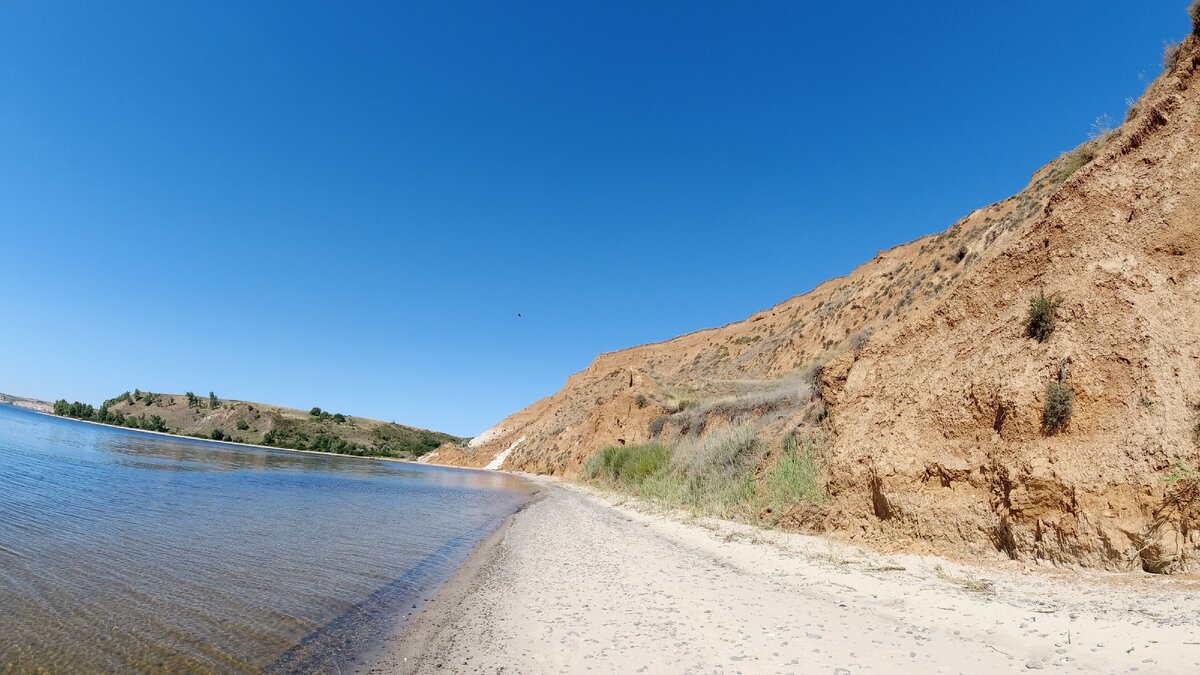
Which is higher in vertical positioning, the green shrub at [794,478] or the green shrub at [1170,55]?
the green shrub at [1170,55]

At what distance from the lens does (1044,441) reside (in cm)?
700

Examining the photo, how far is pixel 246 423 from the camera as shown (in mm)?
97625

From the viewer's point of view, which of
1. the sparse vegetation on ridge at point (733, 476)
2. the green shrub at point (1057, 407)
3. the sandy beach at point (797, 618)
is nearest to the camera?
the sandy beach at point (797, 618)

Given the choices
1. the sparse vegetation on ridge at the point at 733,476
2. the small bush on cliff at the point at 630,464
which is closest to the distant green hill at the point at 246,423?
the small bush on cliff at the point at 630,464

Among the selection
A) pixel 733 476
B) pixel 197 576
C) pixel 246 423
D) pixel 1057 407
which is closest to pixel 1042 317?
pixel 1057 407

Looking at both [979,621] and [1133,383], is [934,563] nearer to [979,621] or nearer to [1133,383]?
[979,621]

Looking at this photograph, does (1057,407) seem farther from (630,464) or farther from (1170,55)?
(630,464)

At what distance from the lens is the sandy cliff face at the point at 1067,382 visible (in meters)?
6.14

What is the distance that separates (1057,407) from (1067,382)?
39 cm

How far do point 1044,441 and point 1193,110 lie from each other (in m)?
5.75

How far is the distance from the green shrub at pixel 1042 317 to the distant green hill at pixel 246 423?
3873 inches

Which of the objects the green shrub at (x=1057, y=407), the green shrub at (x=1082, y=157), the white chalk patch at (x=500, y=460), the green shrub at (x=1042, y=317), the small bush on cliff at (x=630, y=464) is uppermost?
the green shrub at (x=1082, y=157)

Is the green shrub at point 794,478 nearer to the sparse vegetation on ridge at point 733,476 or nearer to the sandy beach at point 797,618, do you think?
the sparse vegetation on ridge at point 733,476

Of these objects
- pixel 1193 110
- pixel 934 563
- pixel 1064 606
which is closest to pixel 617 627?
pixel 1064 606
